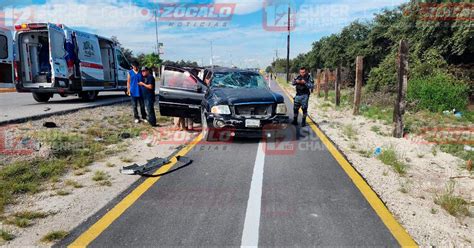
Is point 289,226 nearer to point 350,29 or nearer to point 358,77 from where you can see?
point 358,77

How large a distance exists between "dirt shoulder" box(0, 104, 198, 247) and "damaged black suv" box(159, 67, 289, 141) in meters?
0.84

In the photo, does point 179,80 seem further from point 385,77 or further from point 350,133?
point 385,77

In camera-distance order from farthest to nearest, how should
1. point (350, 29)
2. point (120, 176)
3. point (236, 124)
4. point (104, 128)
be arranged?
point (350, 29)
point (104, 128)
point (236, 124)
point (120, 176)

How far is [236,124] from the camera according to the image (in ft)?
23.7

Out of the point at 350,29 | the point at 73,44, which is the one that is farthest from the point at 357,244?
the point at 350,29

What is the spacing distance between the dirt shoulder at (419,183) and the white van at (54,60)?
10421 millimetres

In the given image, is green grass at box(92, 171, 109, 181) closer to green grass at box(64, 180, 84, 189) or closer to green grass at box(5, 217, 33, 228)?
green grass at box(64, 180, 84, 189)

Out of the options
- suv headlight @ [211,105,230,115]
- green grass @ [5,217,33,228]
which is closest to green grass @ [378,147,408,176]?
suv headlight @ [211,105,230,115]

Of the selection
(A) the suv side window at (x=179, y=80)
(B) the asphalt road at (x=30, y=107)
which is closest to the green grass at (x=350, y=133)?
(A) the suv side window at (x=179, y=80)

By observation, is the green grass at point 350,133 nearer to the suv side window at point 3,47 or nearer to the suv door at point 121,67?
the suv side window at point 3,47

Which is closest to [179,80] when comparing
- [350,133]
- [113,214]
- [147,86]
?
[147,86]

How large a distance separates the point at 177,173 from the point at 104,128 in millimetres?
4634

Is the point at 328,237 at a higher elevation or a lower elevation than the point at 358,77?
lower

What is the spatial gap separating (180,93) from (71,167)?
3620 millimetres
